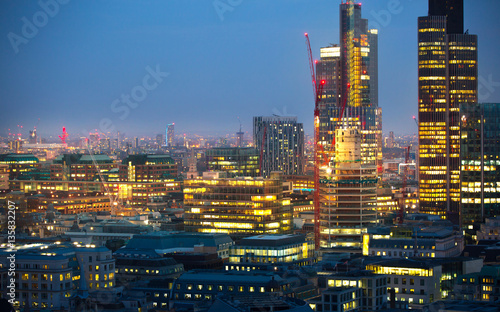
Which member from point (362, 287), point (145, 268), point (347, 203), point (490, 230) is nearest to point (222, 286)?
point (362, 287)

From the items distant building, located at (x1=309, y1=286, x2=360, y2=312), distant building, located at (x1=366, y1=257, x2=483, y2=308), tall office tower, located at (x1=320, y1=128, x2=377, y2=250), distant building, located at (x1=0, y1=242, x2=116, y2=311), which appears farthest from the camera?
tall office tower, located at (x1=320, y1=128, x2=377, y2=250)

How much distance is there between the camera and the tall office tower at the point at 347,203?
16862 centimetres

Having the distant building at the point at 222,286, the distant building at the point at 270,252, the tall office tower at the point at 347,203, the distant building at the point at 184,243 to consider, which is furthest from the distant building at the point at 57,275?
the tall office tower at the point at 347,203

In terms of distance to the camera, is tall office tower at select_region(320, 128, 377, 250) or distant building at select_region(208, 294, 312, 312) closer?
distant building at select_region(208, 294, 312, 312)

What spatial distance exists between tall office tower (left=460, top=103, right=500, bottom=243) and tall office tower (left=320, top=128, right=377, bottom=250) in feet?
54.7

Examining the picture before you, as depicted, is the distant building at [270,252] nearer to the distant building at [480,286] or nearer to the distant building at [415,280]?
the distant building at [415,280]

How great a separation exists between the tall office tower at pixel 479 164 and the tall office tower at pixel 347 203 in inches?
656

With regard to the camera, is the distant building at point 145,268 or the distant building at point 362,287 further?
the distant building at point 145,268

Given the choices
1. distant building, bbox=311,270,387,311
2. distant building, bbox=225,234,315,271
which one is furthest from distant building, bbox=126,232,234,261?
distant building, bbox=311,270,387,311

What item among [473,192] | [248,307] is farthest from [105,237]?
[248,307]

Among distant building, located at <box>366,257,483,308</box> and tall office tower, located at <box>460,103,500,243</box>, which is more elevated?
tall office tower, located at <box>460,103,500,243</box>

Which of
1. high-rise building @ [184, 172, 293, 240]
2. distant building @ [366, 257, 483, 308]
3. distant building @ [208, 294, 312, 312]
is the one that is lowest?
distant building @ [366, 257, 483, 308]

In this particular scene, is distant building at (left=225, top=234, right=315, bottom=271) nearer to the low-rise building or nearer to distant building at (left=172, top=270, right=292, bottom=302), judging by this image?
distant building at (left=172, top=270, right=292, bottom=302)

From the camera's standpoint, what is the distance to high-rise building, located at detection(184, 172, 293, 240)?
171 m
